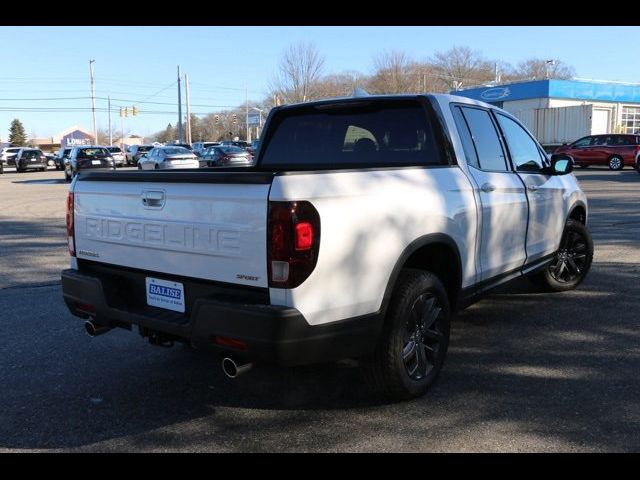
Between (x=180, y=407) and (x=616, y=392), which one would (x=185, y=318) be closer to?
(x=180, y=407)

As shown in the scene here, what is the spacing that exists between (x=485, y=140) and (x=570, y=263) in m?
2.31

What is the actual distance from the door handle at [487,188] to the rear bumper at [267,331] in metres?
1.56

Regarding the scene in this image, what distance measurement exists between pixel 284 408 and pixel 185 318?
0.89 meters

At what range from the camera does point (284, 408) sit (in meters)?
3.68

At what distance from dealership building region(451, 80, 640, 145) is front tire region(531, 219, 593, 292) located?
3390cm

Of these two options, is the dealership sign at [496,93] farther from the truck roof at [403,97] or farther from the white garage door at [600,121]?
the truck roof at [403,97]

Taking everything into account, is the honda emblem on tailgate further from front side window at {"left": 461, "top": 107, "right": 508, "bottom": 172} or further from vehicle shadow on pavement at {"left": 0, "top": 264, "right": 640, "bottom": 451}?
front side window at {"left": 461, "top": 107, "right": 508, "bottom": 172}

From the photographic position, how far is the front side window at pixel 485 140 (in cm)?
457

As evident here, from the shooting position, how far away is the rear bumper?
291 cm

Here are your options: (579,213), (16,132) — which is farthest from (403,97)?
(16,132)

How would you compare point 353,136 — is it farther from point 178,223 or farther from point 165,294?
point 165,294

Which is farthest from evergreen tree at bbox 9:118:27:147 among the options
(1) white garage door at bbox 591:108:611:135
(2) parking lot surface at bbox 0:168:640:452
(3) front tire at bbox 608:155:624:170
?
(2) parking lot surface at bbox 0:168:640:452

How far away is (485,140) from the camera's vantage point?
15.5ft
